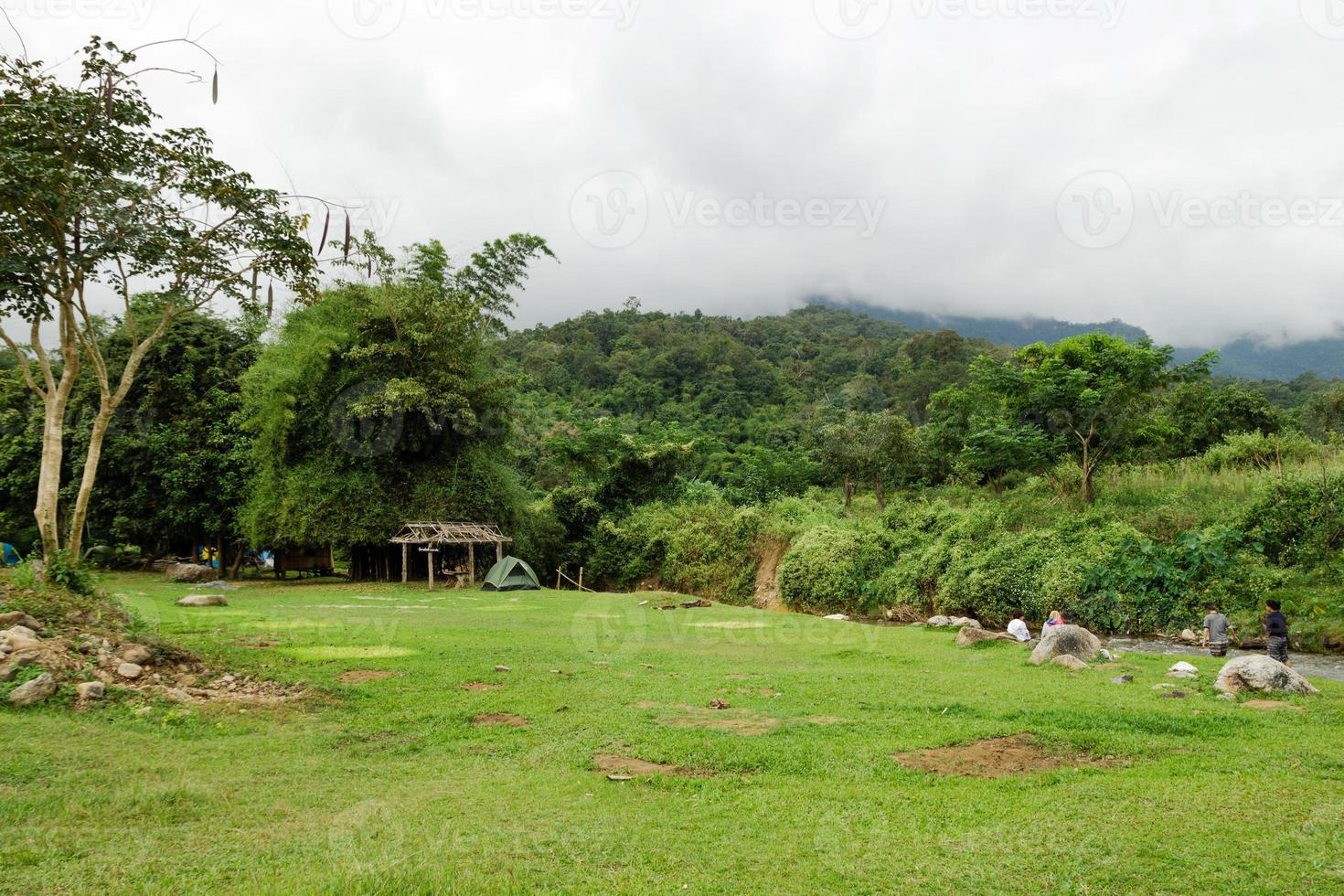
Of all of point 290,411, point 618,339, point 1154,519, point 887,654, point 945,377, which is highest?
point 618,339

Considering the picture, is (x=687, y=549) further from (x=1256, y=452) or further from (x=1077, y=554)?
(x=1256, y=452)

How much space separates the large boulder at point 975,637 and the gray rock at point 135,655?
1344 centimetres

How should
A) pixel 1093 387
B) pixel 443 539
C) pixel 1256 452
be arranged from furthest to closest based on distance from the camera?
pixel 443 539 → pixel 1256 452 → pixel 1093 387

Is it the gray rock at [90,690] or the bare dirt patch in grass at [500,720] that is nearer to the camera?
the gray rock at [90,690]

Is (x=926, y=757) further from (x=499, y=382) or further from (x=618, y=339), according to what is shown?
(x=618, y=339)

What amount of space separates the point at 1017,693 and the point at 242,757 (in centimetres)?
906

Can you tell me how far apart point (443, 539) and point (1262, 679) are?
77.9ft

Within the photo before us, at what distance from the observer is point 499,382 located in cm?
3112

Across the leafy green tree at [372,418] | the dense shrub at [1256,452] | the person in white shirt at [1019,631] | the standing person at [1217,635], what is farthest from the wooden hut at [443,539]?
the dense shrub at [1256,452]

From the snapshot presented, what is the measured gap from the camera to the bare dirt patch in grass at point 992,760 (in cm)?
705

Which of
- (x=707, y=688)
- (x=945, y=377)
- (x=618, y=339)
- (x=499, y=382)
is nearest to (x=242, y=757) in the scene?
(x=707, y=688)

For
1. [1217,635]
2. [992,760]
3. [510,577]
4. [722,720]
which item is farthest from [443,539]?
[992,760]

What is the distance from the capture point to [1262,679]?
9953 millimetres

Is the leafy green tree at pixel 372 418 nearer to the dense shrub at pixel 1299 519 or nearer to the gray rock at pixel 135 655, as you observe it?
the gray rock at pixel 135 655
